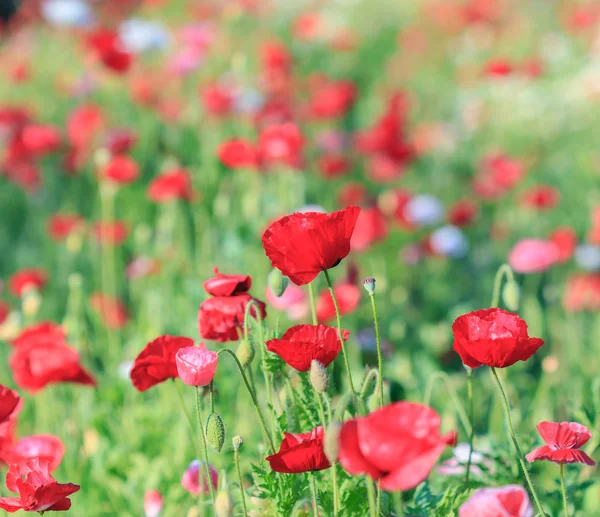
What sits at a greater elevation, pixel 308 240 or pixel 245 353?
pixel 308 240

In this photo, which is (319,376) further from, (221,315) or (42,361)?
(42,361)

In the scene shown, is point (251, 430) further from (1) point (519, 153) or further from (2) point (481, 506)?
(1) point (519, 153)

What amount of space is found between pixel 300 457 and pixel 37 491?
1.15 ft

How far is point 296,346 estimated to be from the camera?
3.43ft

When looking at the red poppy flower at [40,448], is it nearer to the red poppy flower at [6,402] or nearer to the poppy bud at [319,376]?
the red poppy flower at [6,402]

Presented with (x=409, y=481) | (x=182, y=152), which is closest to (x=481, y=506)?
(x=409, y=481)

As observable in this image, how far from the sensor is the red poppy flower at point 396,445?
0.80 m

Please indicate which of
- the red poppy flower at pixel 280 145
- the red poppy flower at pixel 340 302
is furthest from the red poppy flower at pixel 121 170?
the red poppy flower at pixel 340 302

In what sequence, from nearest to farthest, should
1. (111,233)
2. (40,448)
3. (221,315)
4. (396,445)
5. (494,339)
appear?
1. (396,445)
2. (494,339)
3. (221,315)
4. (40,448)
5. (111,233)

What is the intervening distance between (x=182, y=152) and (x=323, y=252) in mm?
3097

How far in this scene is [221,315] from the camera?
125 cm

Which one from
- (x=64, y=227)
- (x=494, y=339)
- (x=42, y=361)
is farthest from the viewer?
(x=64, y=227)

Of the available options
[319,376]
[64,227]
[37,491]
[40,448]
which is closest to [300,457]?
[319,376]

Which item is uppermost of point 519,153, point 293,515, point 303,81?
point 303,81
